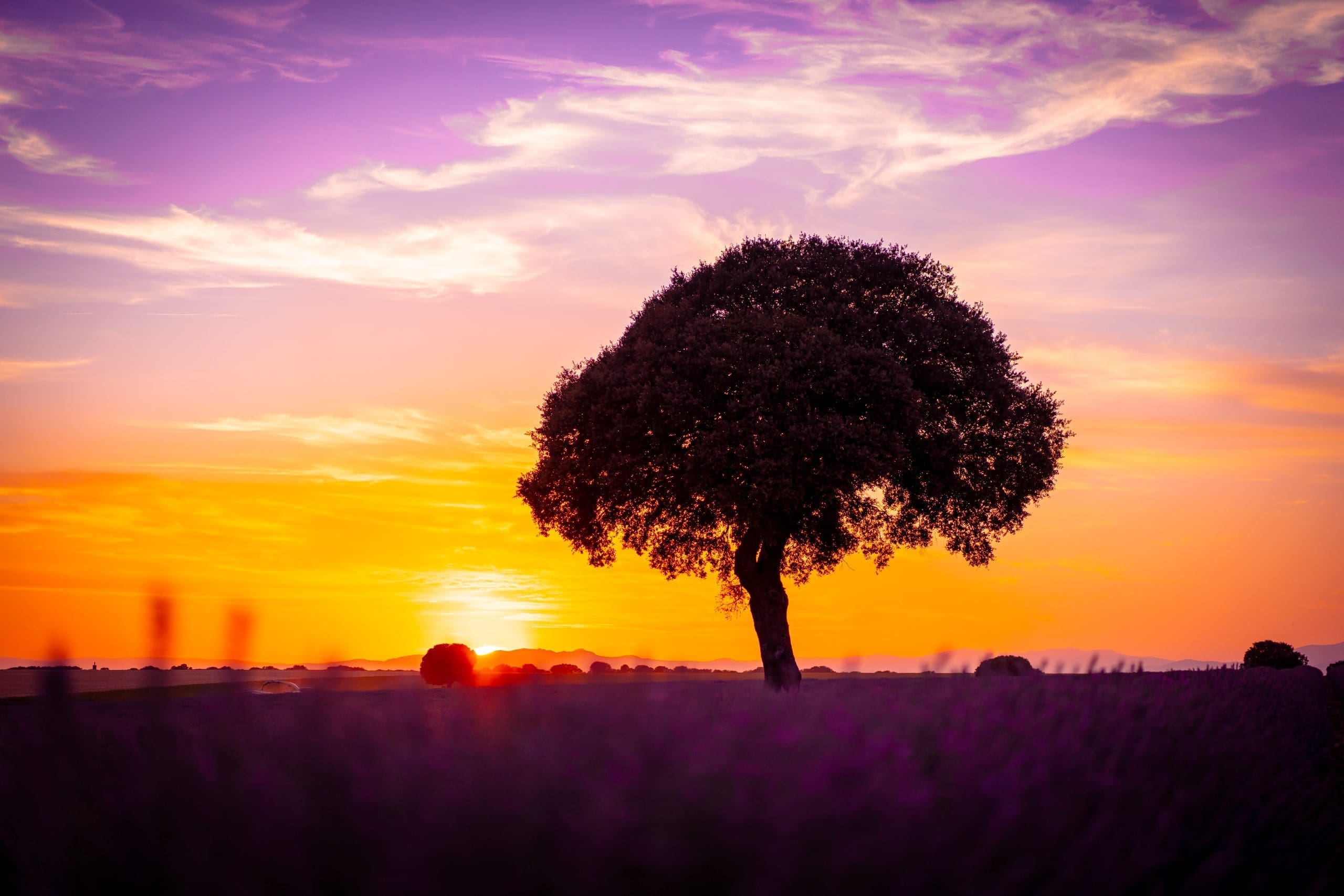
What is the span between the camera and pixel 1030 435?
30984 millimetres

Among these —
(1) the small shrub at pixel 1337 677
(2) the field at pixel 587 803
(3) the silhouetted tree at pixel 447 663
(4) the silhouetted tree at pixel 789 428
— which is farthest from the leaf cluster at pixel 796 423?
(2) the field at pixel 587 803

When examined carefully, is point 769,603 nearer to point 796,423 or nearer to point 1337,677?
point 796,423

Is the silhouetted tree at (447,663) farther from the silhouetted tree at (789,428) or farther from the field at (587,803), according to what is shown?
the field at (587,803)

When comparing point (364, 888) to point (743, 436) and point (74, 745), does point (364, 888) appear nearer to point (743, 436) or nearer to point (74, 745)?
point (74, 745)

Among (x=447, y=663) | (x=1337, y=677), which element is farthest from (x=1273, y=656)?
(x=447, y=663)

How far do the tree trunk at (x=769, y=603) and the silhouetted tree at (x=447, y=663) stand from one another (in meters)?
9.47

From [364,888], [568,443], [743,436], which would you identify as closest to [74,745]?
[364,888]

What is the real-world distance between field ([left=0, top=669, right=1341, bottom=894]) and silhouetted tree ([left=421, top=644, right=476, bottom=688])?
89.9 feet

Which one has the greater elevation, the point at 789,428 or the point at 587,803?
the point at 789,428

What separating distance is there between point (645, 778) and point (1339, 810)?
1085 cm

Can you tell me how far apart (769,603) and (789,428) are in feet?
21.3

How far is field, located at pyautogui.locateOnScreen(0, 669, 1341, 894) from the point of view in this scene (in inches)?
146

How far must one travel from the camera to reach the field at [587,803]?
3.70 meters

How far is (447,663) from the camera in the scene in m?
34.4
